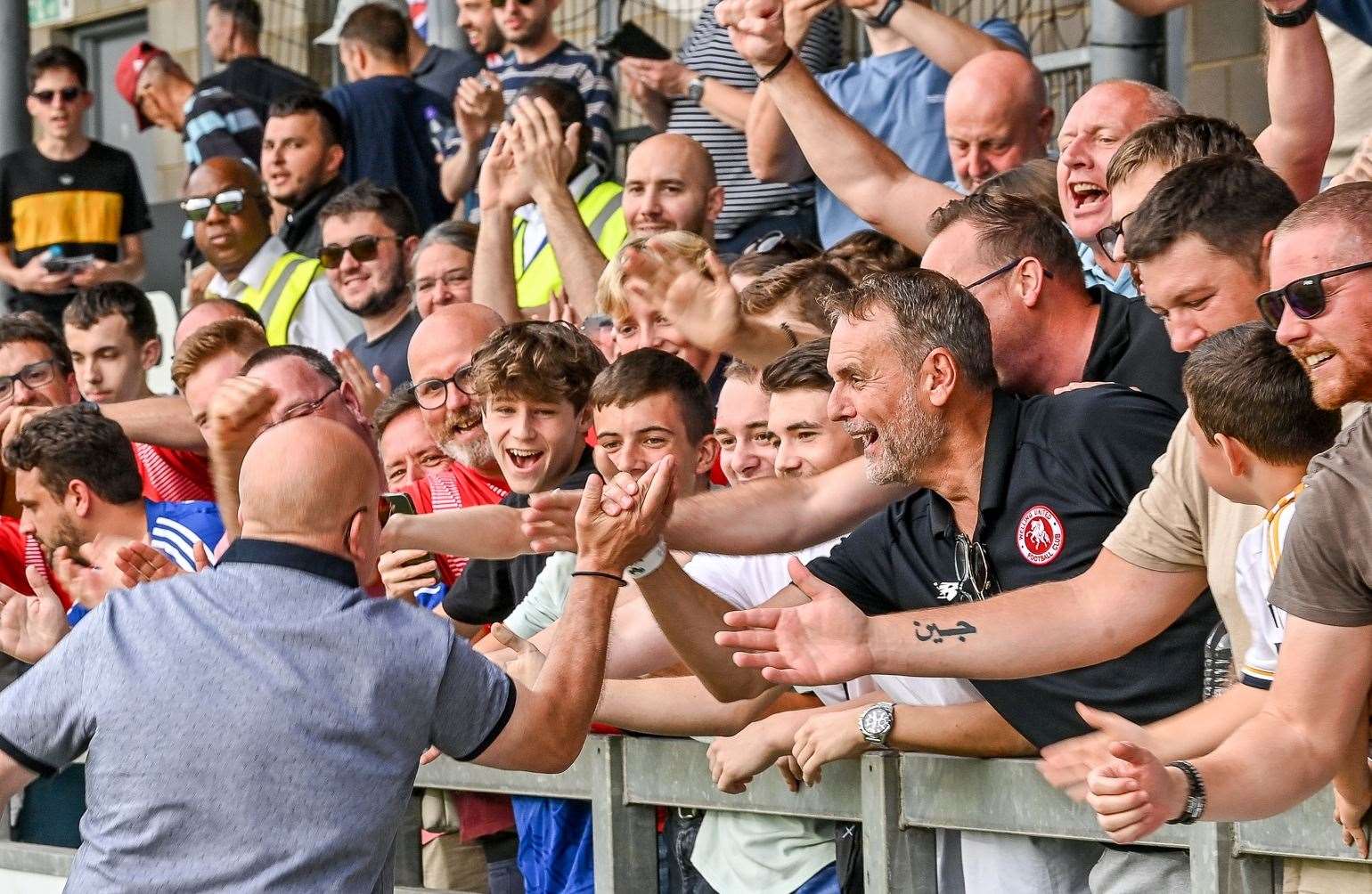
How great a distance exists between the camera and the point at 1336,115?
547cm

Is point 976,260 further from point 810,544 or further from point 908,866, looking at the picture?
point 908,866

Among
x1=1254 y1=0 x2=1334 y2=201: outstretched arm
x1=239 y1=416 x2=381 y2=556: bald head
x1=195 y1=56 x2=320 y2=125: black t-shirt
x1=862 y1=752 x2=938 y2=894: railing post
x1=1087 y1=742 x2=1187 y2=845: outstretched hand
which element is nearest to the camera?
x1=1087 y1=742 x2=1187 y2=845: outstretched hand

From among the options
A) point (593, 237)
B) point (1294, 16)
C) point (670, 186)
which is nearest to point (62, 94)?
point (593, 237)

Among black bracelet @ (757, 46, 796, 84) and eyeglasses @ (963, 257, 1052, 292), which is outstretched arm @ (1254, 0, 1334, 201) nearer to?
eyeglasses @ (963, 257, 1052, 292)

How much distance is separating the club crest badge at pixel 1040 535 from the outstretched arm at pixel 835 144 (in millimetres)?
1777

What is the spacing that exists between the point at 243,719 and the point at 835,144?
2.78 m

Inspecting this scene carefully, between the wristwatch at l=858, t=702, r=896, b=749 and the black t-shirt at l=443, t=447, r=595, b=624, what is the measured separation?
1358 mm

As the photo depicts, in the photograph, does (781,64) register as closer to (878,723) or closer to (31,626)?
(878,723)

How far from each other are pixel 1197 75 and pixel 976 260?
4119 millimetres

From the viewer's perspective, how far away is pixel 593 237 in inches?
273

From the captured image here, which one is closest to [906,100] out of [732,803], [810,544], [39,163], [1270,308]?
[810,544]

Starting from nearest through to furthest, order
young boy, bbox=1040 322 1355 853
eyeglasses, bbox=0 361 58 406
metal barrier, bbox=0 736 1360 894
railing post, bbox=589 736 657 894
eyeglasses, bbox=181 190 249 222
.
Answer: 1. young boy, bbox=1040 322 1355 853
2. metal barrier, bbox=0 736 1360 894
3. railing post, bbox=589 736 657 894
4. eyeglasses, bbox=0 361 58 406
5. eyeglasses, bbox=181 190 249 222

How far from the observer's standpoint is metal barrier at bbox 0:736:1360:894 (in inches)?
129

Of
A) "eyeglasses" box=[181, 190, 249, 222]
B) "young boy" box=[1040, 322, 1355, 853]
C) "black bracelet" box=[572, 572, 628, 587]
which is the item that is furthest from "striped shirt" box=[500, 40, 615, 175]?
"young boy" box=[1040, 322, 1355, 853]
